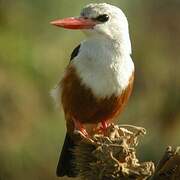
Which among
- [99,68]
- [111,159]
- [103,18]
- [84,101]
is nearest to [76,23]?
[103,18]

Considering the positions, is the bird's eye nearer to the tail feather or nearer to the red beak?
the red beak

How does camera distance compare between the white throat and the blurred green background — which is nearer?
the white throat

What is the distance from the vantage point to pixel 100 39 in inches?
247

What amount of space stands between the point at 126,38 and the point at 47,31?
206 cm

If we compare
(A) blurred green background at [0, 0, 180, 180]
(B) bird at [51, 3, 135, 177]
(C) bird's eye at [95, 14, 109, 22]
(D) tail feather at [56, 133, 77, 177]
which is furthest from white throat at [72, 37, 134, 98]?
(A) blurred green background at [0, 0, 180, 180]

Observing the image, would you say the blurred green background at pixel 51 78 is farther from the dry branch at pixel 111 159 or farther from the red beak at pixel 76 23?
the dry branch at pixel 111 159

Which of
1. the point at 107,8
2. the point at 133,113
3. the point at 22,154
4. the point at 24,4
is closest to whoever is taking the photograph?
the point at 107,8

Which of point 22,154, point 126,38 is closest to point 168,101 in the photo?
point 22,154

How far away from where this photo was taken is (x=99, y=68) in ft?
20.5

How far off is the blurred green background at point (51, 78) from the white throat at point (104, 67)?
3.62 ft

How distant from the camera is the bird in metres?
6.17

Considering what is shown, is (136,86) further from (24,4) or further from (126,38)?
(126,38)

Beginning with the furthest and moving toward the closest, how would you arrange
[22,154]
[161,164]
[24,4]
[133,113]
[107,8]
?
[133,113]
[24,4]
[22,154]
[107,8]
[161,164]

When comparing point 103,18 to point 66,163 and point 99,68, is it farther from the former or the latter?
point 66,163
